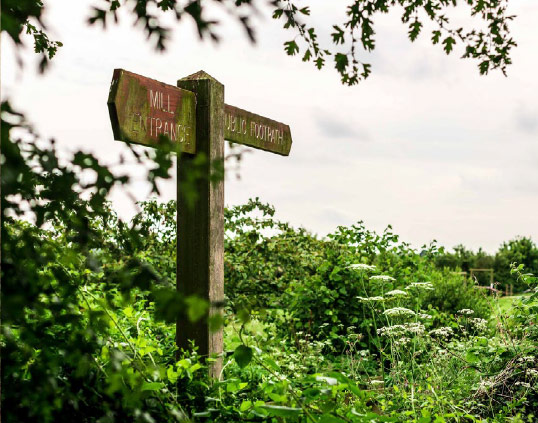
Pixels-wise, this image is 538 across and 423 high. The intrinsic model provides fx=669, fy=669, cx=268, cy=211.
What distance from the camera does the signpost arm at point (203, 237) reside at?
424 centimetres

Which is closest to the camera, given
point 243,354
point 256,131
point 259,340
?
point 243,354

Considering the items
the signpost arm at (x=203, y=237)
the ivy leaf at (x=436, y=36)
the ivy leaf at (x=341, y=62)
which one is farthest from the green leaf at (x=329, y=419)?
the ivy leaf at (x=436, y=36)

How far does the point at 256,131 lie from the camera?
506 centimetres

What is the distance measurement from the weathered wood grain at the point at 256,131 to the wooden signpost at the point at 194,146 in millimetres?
25

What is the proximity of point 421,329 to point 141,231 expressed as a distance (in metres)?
3.06

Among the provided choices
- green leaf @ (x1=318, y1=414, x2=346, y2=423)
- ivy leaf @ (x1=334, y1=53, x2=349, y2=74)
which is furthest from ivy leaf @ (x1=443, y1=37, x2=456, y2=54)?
green leaf @ (x1=318, y1=414, x2=346, y2=423)

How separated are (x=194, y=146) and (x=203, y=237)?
2.02 ft

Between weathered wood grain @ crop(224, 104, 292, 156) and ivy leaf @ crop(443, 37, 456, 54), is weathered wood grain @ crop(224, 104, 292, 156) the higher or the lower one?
the lower one

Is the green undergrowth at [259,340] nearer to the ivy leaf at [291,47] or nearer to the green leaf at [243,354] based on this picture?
the green leaf at [243,354]

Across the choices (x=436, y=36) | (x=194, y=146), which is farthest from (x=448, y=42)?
(x=194, y=146)

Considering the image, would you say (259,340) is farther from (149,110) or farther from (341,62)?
(341,62)

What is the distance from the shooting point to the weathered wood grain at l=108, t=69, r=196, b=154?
3801 millimetres

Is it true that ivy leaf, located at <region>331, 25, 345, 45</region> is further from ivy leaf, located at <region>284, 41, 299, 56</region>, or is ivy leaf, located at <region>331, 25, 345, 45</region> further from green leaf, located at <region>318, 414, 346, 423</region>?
green leaf, located at <region>318, 414, 346, 423</region>

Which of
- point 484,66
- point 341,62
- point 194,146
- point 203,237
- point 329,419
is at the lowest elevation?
point 329,419
